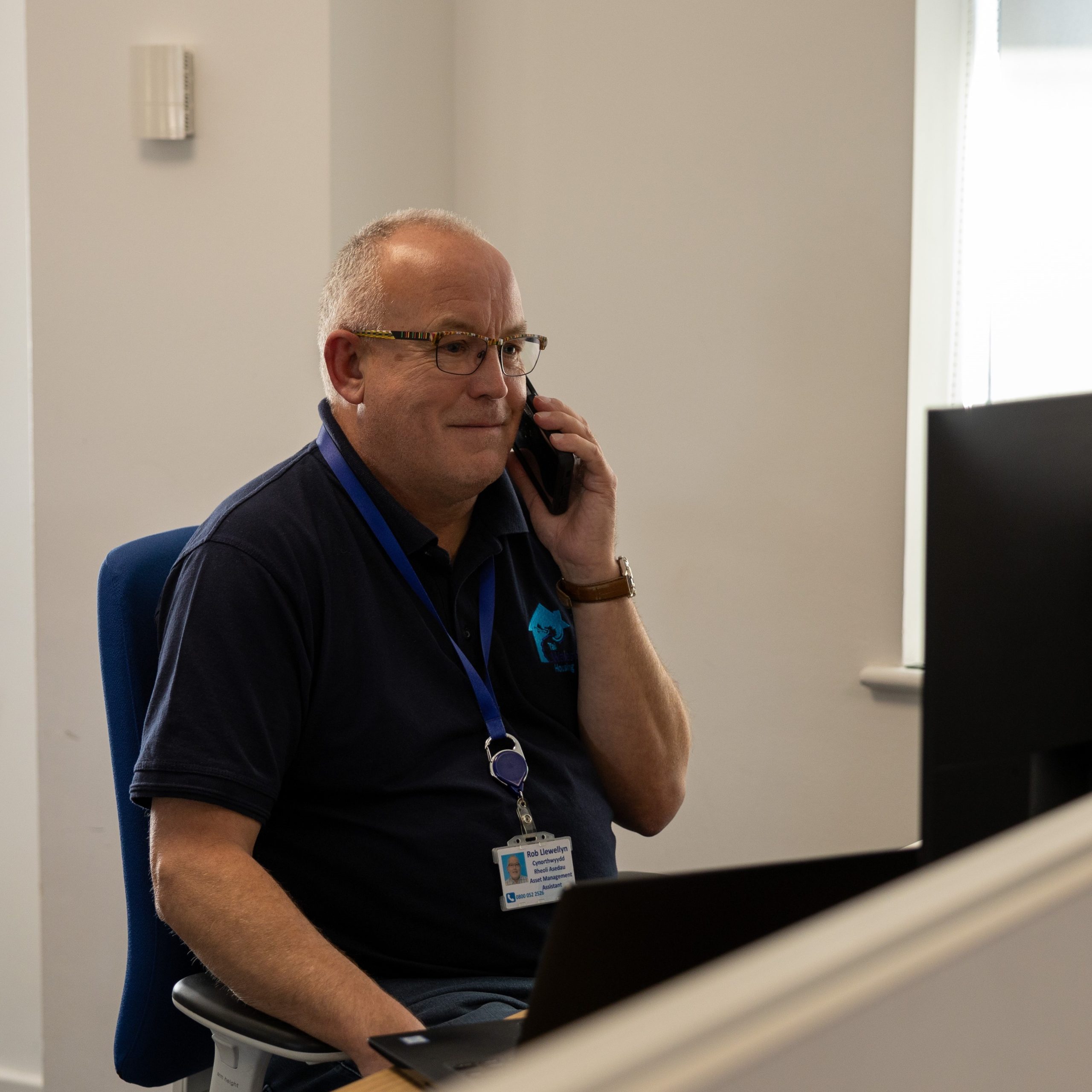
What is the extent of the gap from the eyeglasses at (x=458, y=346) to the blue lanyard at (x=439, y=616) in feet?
0.54

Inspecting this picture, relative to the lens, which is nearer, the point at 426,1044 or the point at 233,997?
the point at 426,1044

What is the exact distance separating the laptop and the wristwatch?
879 millimetres

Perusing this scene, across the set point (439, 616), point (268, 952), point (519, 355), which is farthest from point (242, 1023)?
point (519, 355)

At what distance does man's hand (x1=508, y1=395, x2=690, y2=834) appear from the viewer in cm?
Answer: 163

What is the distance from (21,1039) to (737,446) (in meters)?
2.09

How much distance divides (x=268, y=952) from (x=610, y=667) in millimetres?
595

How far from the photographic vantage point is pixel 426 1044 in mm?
927

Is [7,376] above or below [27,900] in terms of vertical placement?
above

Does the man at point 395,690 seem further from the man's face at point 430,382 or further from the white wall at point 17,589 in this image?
Result: the white wall at point 17,589

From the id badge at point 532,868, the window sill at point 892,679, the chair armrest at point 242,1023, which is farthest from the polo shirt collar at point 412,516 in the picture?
the window sill at point 892,679

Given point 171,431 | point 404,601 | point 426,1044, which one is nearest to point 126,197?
point 171,431

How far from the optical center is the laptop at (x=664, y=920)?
610 millimetres

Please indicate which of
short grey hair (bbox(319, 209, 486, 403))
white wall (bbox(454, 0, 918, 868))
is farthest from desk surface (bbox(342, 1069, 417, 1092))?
white wall (bbox(454, 0, 918, 868))

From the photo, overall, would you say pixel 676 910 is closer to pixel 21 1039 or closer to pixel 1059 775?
pixel 1059 775
